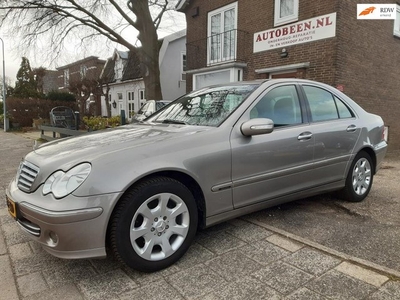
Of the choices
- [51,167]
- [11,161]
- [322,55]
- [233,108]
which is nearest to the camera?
[51,167]

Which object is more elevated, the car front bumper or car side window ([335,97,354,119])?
car side window ([335,97,354,119])

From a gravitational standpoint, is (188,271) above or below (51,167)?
below

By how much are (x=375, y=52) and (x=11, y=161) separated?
10471mm

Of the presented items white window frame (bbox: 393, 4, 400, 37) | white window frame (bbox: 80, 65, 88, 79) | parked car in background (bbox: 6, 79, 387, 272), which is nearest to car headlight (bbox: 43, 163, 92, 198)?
parked car in background (bbox: 6, 79, 387, 272)

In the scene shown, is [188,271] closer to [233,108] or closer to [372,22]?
[233,108]

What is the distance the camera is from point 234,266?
2391 millimetres

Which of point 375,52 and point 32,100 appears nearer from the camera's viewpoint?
point 375,52

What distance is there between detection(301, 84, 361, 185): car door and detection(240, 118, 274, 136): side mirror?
0.83 m

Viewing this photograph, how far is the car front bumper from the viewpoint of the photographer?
1.98m

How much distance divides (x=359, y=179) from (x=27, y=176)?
3700mm

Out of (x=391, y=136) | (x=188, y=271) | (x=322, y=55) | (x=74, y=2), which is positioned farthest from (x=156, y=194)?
(x=74, y=2)

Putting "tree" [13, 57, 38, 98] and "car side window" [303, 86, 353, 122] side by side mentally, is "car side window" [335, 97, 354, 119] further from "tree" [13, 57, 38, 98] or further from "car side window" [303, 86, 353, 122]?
"tree" [13, 57, 38, 98]

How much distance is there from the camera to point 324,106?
→ 3555mm

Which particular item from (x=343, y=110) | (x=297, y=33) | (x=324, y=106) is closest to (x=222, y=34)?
(x=297, y=33)
